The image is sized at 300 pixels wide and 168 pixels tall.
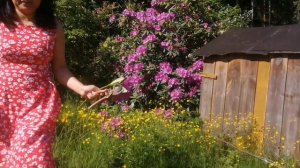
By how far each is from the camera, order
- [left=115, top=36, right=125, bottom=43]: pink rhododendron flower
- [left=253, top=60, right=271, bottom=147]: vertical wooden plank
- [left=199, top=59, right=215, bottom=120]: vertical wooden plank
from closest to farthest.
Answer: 1. [left=253, top=60, right=271, bottom=147]: vertical wooden plank
2. [left=199, top=59, right=215, bottom=120]: vertical wooden plank
3. [left=115, top=36, right=125, bottom=43]: pink rhododendron flower

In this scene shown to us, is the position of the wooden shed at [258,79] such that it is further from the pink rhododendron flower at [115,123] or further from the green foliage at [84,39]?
the green foliage at [84,39]

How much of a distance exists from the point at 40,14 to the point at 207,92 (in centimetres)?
437

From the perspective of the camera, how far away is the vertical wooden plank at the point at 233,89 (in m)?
6.28

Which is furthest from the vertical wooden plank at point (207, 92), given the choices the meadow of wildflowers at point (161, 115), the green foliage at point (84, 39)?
the green foliage at point (84, 39)

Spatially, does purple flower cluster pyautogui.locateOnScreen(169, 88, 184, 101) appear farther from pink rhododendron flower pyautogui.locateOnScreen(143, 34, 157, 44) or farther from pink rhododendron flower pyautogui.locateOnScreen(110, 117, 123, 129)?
pink rhododendron flower pyautogui.locateOnScreen(110, 117, 123, 129)

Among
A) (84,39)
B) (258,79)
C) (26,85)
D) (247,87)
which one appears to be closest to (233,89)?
(247,87)

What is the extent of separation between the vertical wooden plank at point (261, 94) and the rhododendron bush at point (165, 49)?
5.86ft

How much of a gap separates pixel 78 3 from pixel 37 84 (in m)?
6.98

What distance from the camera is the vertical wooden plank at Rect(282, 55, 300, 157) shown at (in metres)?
5.37

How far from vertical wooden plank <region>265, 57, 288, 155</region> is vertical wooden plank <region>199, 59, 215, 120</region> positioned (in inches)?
45.0

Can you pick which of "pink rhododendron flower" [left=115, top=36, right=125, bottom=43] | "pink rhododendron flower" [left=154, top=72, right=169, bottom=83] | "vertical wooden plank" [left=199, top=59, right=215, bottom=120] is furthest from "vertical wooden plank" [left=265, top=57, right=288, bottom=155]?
"pink rhododendron flower" [left=115, top=36, right=125, bottom=43]

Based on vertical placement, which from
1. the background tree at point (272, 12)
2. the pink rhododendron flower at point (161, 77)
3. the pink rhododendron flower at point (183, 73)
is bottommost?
the pink rhododendron flower at point (161, 77)

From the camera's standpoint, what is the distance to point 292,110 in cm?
541

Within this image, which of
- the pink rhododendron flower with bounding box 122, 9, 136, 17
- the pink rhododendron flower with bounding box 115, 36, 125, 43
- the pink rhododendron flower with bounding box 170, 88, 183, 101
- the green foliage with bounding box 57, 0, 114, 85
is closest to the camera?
the pink rhododendron flower with bounding box 170, 88, 183, 101
